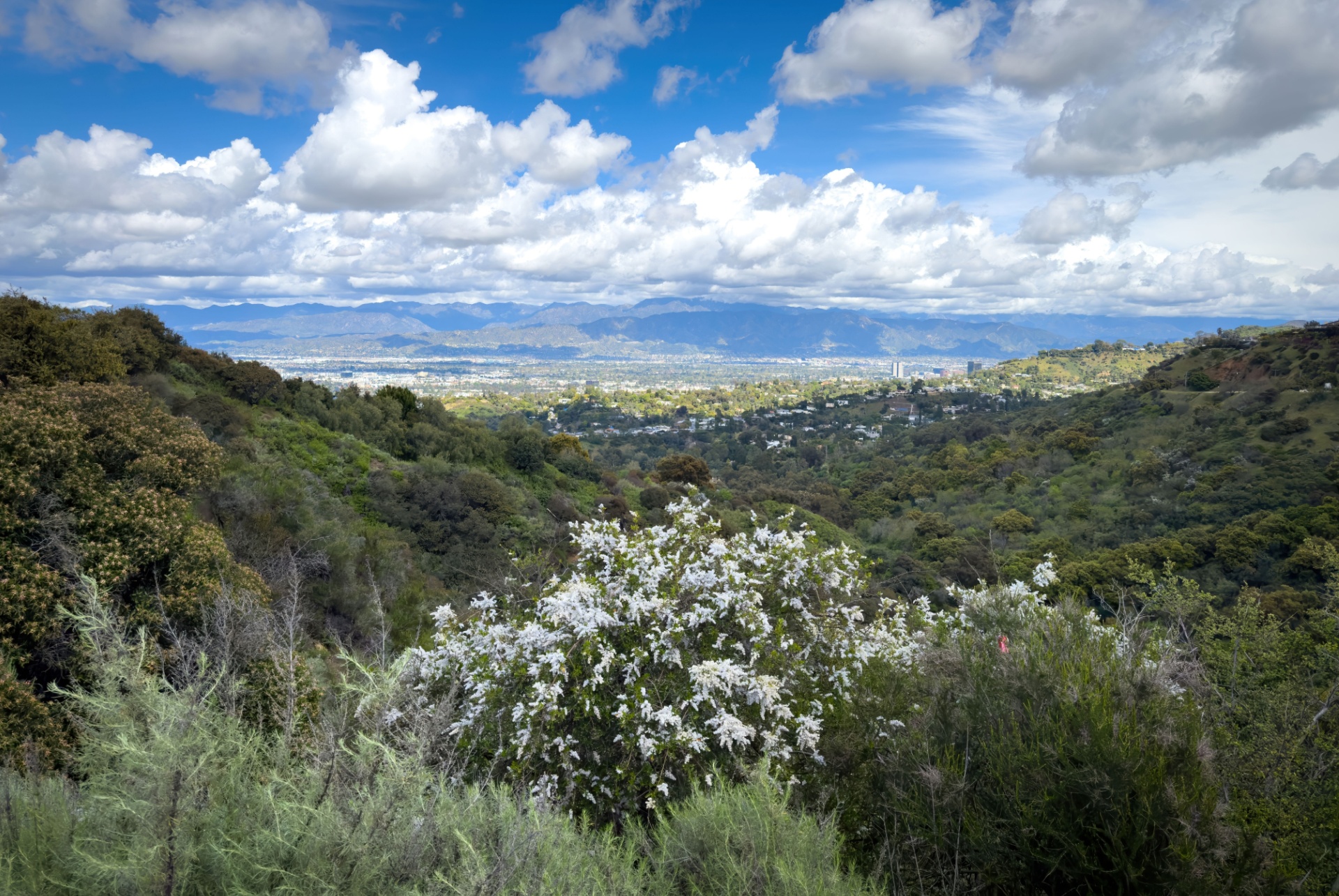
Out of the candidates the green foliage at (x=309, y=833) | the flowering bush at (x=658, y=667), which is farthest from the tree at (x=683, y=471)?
the green foliage at (x=309, y=833)

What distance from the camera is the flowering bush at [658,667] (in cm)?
519

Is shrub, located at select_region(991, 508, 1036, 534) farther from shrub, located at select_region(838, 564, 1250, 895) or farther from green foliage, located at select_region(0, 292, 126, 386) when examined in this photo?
green foliage, located at select_region(0, 292, 126, 386)

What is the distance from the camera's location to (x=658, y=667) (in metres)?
5.87

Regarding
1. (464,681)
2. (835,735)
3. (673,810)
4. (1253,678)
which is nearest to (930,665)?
(835,735)

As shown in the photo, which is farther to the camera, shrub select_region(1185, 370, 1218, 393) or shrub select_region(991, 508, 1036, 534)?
shrub select_region(1185, 370, 1218, 393)

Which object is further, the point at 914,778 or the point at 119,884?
the point at 914,778

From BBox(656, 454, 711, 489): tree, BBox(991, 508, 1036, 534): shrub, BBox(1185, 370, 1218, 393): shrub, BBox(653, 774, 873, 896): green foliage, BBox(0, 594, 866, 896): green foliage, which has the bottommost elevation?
BBox(991, 508, 1036, 534): shrub

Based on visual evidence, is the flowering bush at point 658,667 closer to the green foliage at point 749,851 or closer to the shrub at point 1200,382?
the green foliage at point 749,851

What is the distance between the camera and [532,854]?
300 centimetres

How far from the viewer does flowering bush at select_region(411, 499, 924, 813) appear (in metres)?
5.19

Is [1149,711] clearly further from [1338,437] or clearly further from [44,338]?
[1338,437]

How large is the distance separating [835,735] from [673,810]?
185 centimetres

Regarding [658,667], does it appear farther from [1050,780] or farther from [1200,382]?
[1200,382]

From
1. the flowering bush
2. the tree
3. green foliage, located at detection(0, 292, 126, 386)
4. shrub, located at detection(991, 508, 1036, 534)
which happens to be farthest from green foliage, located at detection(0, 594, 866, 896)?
shrub, located at detection(991, 508, 1036, 534)
